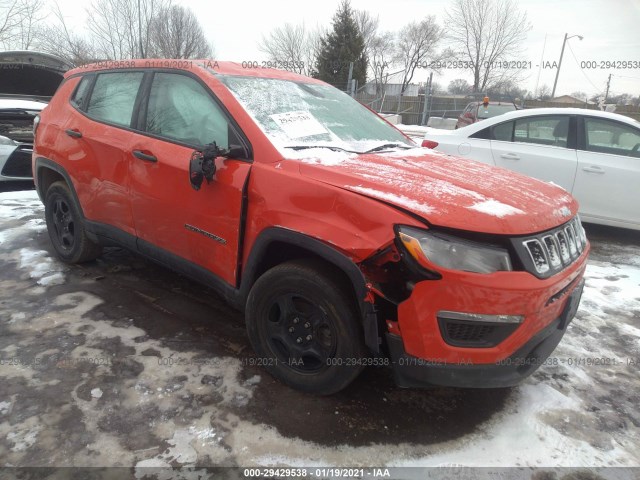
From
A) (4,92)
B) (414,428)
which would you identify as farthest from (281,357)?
(4,92)

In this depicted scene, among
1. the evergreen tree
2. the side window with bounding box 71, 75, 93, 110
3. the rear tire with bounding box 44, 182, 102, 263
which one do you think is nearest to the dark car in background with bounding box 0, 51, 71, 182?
the rear tire with bounding box 44, 182, 102, 263

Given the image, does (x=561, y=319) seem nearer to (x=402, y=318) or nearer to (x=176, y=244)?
(x=402, y=318)

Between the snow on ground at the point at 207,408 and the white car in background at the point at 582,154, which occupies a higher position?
the white car in background at the point at 582,154

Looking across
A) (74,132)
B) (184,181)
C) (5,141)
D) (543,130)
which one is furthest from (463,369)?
(5,141)

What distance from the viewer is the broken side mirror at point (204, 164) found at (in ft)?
7.98

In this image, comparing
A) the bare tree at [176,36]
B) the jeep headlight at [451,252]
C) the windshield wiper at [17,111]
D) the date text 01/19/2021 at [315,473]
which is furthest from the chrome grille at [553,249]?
the bare tree at [176,36]

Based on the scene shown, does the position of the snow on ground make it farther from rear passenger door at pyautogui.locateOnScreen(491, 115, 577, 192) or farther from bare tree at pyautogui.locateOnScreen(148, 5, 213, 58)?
bare tree at pyautogui.locateOnScreen(148, 5, 213, 58)

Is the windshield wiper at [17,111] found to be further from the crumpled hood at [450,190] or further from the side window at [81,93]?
the crumpled hood at [450,190]

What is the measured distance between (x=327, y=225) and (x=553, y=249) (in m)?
1.08

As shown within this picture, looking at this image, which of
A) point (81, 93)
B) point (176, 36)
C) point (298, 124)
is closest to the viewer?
point (298, 124)

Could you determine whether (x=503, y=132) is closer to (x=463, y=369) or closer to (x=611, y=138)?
(x=611, y=138)

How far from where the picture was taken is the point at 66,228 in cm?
396

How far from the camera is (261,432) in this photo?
7.04 ft

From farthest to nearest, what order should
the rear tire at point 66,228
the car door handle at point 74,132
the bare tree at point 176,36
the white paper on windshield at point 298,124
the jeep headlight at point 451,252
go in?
1. the bare tree at point 176,36
2. the rear tire at point 66,228
3. the car door handle at point 74,132
4. the white paper on windshield at point 298,124
5. the jeep headlight at point 451,252
